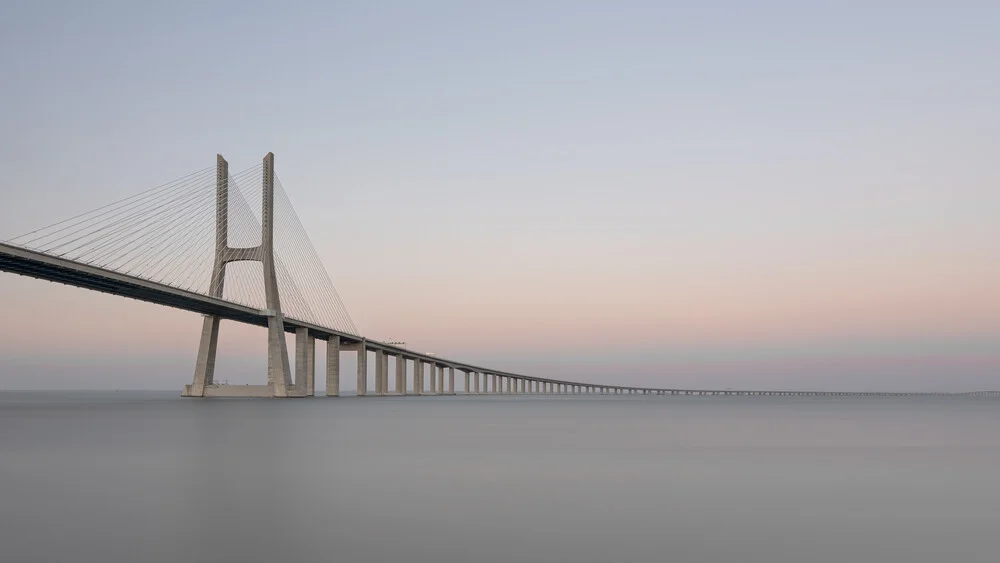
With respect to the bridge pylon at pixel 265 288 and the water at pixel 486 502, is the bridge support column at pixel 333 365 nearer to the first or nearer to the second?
the bridge pylon at pixel 265 288

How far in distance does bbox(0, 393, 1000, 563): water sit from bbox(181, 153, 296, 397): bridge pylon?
4240 cm

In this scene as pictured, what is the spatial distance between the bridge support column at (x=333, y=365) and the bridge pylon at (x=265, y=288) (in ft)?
47.7

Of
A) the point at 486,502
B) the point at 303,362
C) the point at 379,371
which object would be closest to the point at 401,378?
the point at 379,371

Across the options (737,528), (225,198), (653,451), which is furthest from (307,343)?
(737,528)

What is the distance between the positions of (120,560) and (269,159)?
71.9 metres

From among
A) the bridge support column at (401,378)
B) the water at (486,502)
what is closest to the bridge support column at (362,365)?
the bridge support column at (401,378)

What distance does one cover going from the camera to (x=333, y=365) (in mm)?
95875

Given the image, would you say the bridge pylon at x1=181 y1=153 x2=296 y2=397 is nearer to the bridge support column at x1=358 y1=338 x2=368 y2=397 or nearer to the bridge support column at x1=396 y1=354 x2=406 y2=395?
the bridge support column at x1=358 y1=338 x2=368 y2=397

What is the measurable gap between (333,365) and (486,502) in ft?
271

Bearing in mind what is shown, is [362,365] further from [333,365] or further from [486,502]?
[486,502]

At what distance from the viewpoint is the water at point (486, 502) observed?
11070 mm

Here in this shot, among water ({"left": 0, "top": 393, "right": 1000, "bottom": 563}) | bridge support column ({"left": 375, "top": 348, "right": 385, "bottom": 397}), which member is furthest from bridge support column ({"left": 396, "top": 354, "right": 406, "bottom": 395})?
water ({"left": 0, "top": 393, "right": 1000, "bottom": 563})

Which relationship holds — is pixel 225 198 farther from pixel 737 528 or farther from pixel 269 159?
pixel 737 528

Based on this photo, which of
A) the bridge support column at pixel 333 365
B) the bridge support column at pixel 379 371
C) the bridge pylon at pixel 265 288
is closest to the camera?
the bridge pylon at pixel 265 288
